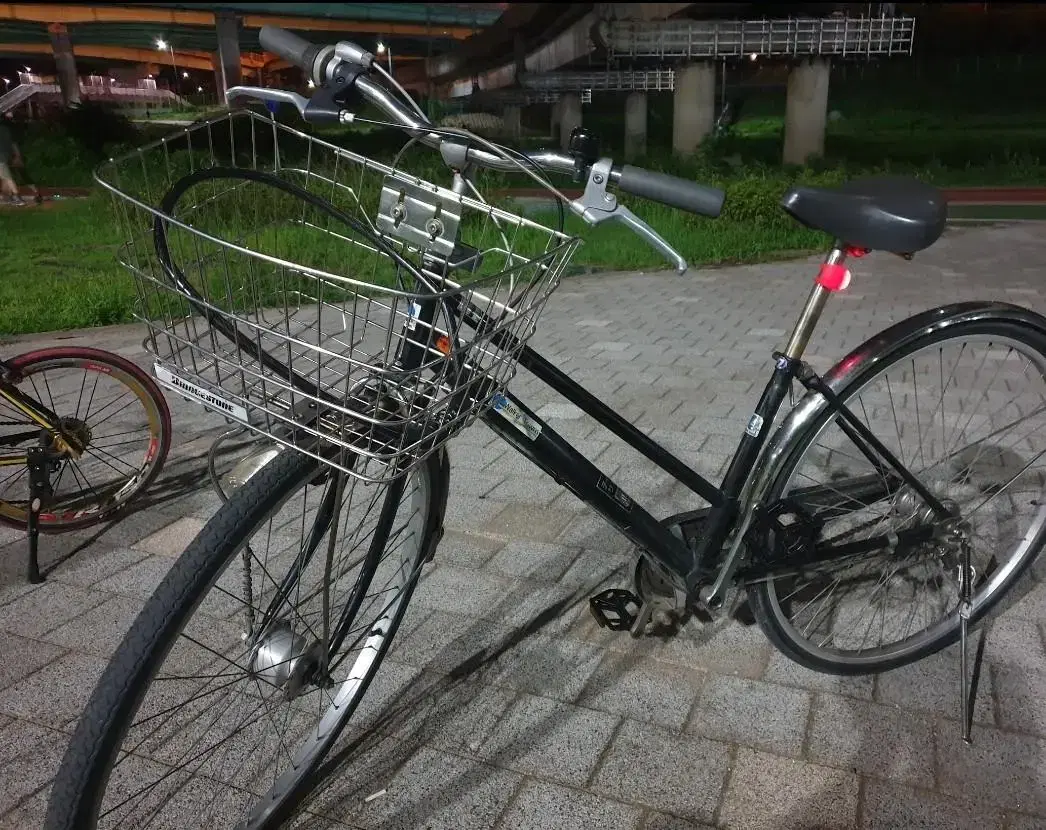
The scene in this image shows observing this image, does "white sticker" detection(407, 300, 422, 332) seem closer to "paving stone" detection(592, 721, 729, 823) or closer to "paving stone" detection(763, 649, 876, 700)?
"paving stone" detection(592, 721, 729, 823)

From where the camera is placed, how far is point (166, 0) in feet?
39.8

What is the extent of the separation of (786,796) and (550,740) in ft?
1.85

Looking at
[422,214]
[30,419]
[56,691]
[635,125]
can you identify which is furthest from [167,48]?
[422,214]

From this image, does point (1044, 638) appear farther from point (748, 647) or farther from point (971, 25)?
point (971, 25)

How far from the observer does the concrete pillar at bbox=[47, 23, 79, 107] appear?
1162 centimetres

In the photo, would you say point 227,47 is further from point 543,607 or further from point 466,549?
point 543,607

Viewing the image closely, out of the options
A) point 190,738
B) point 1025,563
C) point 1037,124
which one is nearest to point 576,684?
point 190,738

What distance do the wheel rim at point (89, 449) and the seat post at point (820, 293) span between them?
240 cm

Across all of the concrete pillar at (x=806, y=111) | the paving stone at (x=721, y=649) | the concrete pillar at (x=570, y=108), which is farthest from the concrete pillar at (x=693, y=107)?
the paving stone at (x=721, y=649)

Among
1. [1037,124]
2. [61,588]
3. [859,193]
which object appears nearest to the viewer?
[859,193]

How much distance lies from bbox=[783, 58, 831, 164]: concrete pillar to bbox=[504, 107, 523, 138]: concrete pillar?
7.25 metres

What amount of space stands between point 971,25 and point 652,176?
2381cm

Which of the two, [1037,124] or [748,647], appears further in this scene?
[1037,124]

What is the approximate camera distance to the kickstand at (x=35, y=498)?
2.55 metres
